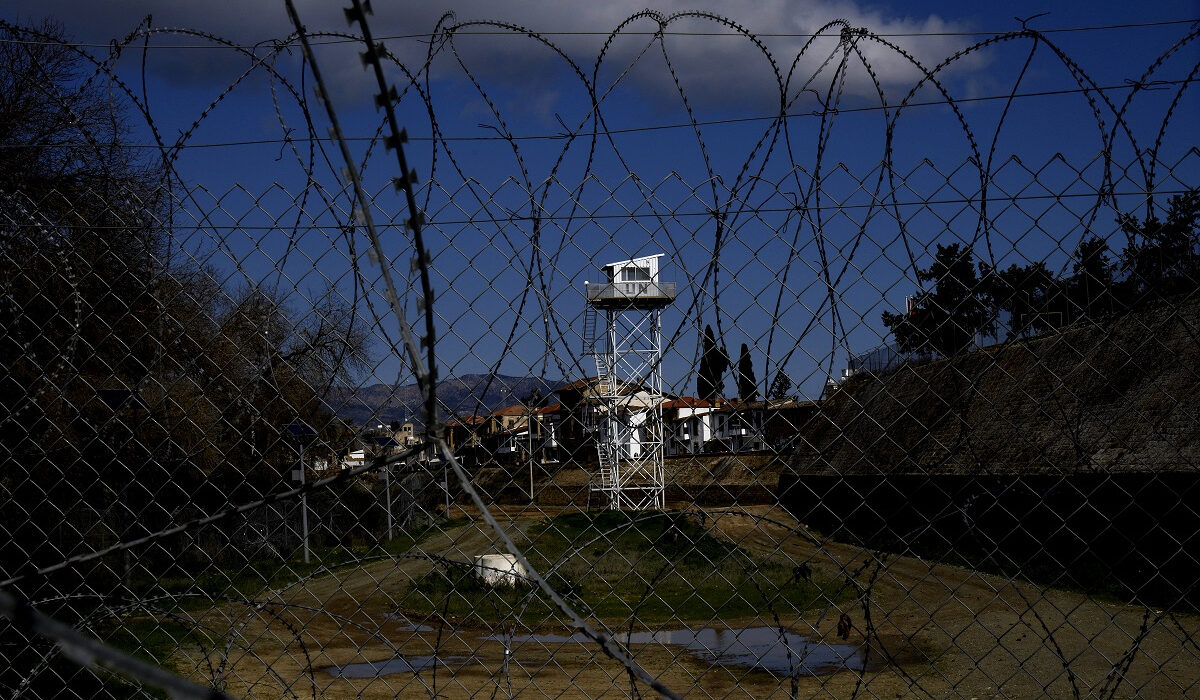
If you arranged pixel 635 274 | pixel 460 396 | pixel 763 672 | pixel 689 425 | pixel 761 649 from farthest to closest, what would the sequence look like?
pixel 761 649, pixel 763 672, pixel 689 425, pixel 635 274, pixel 460 396

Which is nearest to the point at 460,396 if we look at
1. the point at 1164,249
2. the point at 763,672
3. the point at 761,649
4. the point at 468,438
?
the point at 468,438

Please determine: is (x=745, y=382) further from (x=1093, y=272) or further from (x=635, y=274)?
(x=1093, y=272)

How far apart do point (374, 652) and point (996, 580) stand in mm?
6638

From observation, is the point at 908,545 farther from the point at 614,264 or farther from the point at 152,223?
the point at 152,223

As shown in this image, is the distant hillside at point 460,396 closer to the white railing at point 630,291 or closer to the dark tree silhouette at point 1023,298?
the white railing at point 630,291

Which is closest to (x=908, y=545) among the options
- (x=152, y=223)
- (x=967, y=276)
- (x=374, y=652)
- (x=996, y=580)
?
(x=967, y=276)

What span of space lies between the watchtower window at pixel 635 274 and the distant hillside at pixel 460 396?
1.36ft

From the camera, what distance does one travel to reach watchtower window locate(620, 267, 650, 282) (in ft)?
10.3

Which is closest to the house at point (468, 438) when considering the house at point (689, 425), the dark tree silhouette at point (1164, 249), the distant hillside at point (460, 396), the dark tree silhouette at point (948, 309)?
the distant hillside at point (460, 396)

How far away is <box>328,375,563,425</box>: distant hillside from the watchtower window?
413mm

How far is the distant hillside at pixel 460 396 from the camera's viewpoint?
2943 mm

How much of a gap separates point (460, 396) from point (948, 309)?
1518mm

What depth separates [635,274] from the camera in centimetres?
327

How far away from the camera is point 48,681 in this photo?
3.91 m
